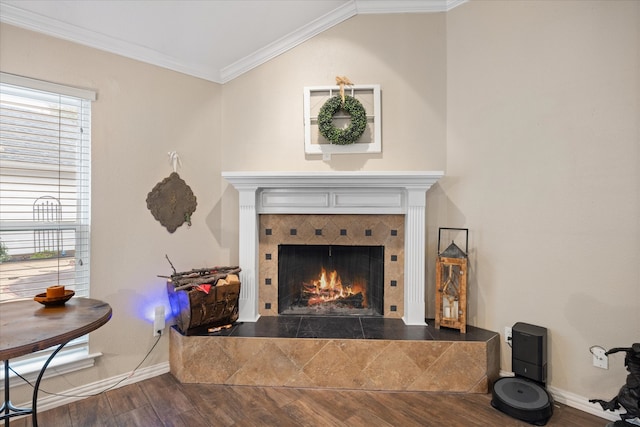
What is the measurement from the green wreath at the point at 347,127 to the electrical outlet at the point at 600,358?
2237 millimetres

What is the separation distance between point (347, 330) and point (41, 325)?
185 centimetres

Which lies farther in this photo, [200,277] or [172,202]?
[172,202]

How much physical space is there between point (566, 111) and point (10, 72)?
12.1 feet

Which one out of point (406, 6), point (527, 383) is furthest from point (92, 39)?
point (527, 383)

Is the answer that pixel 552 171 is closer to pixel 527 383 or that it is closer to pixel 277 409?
pixel 527 383

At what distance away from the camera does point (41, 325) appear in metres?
1.36

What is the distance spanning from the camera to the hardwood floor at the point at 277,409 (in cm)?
185

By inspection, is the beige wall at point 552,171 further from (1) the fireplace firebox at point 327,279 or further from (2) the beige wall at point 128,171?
(2) the beige wall at point 128,171

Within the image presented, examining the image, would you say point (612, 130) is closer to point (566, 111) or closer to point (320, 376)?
point (566, 111)

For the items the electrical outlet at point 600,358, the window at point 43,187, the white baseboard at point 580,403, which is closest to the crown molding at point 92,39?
the window at point 43,187

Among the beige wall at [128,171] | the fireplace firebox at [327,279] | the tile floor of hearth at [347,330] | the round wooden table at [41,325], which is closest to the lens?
the round wooden table at [41,325]

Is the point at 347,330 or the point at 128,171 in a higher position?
the point at 128,171

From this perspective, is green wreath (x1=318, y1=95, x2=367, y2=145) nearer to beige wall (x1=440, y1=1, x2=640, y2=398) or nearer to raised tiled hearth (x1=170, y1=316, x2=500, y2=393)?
beige wall (x1=440, y1=1, x2=640, y2=398)

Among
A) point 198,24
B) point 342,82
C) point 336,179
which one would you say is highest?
point 198,24
